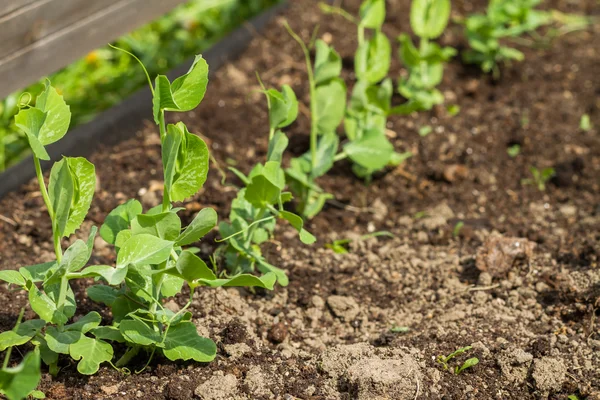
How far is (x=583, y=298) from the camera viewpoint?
1963mm

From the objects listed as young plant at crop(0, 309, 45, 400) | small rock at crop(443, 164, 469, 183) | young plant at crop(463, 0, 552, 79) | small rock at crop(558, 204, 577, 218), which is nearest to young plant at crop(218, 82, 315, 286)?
young plant at crop(0, 309, 45, 400)

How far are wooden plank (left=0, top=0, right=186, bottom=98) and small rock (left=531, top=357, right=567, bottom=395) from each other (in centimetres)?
179

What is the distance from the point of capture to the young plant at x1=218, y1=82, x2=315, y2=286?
179 cm

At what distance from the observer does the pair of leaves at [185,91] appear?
Result: 4.98 feet

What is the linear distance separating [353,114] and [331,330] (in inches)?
31.7

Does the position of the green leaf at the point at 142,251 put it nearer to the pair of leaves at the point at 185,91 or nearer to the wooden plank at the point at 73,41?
the pair of leaves at the point at 185,91

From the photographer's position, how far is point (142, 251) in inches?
58.9

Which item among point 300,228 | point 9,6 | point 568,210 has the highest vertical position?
point 9,6

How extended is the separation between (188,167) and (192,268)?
0.22 metres

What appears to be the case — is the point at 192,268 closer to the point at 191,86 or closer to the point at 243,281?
the point at 243,281

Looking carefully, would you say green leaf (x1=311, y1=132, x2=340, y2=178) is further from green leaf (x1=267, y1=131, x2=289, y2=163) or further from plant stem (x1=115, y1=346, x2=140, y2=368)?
plant stem (x1=115, y1=346, x2=140, y2=368)

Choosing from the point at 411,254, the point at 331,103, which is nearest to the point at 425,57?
the point at 331,103

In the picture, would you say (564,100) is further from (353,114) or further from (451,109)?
(353,114)

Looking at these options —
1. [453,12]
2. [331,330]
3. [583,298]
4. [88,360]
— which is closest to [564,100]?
[453,12]
